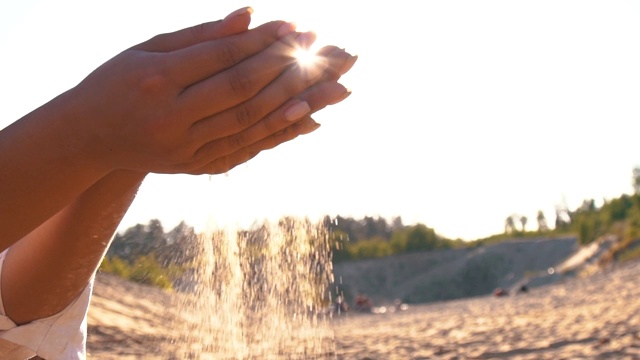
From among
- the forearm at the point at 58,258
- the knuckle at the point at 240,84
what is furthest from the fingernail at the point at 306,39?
the forearm at the point at 58,258

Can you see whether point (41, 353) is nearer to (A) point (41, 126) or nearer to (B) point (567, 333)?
(A) point (41, 126)

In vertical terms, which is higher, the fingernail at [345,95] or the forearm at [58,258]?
the fingernail at [345,95]

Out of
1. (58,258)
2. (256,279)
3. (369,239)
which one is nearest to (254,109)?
(58,258)

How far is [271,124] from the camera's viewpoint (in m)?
0.94

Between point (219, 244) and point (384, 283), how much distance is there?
47467 mm

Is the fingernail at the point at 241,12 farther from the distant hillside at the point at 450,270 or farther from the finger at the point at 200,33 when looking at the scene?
the distant hillside at the point at 450,270

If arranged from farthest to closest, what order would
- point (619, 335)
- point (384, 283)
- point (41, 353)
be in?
point (384, 283) < point (619, 335) < point (41, 353)

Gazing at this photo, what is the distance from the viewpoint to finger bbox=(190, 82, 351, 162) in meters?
0.93

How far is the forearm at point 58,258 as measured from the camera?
1.25 metres

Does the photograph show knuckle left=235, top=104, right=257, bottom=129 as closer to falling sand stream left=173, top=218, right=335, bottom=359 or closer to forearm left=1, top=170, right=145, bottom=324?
forearm left=1, top=170, right=145, bottom=324

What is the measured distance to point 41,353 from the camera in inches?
51.5

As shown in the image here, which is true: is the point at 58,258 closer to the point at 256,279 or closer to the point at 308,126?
the point at 308,126

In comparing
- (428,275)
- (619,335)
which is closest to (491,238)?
(428,275)

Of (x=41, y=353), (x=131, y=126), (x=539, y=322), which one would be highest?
(x=131, y=126)
